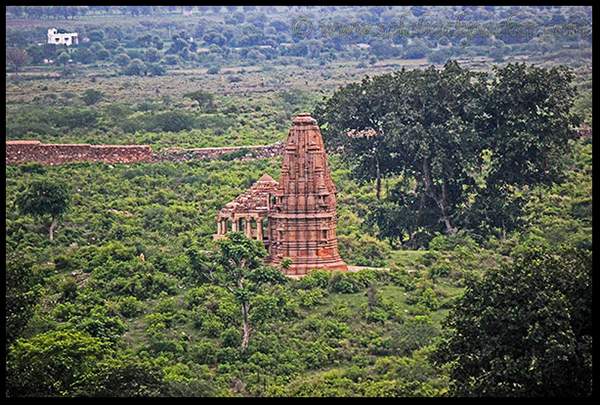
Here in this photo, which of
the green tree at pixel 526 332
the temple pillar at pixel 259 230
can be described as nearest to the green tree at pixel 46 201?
the temple pillar at pixel 259 230

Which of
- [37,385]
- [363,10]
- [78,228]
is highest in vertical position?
[37,385]

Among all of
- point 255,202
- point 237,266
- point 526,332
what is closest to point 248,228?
point 255,202

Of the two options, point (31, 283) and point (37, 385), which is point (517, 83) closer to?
point (31, 283)

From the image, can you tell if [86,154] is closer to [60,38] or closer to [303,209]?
[303,209]

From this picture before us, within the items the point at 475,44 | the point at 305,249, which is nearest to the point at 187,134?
the point at 305,249

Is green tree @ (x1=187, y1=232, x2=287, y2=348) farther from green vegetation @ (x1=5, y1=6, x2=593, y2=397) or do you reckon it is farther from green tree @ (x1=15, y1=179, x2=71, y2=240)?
green tree @ (x1=15, y1=179, x2=71, y2=240)

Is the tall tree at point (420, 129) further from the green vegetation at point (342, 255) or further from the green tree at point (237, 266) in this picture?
the green tree at point (237, 266)
